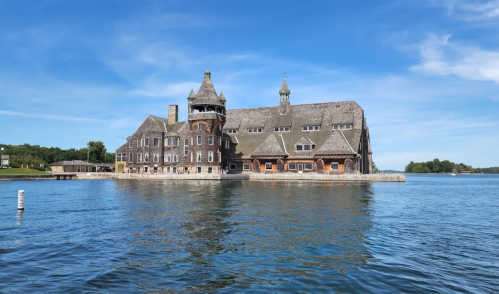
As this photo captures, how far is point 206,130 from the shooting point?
70.3m

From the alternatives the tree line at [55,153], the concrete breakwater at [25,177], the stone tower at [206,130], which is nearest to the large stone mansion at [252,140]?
the stone tower at [206,130]

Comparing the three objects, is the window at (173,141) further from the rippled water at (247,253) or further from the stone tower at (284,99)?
the rippled water at (247,253)

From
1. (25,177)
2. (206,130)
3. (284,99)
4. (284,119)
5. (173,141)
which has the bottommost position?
(25,177)

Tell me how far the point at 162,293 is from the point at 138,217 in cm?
1293

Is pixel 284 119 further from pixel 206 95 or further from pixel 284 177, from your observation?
pixel 206 95

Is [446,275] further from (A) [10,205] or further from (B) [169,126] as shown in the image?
(B) [169,126]

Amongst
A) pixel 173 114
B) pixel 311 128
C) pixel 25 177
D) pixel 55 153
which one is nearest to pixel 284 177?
pixel 311 128

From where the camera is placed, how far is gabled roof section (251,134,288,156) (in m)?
69.9

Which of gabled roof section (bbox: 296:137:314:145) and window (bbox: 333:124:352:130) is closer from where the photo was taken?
gabled roof section (bbox: 296:137:314:145)

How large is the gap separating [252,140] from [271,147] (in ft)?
25.2

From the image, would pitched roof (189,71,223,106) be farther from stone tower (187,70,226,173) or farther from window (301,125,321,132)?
window (301,125,321,132)

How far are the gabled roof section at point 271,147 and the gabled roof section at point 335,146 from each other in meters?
8.26

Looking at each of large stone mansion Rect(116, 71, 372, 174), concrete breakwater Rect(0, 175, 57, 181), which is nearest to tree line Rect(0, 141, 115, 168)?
concrete breakwater Rect(0, 175, 57, 181)

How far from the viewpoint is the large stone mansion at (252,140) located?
222ft
